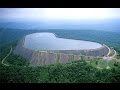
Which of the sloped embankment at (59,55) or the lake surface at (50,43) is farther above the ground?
the lake surface at (50,43)

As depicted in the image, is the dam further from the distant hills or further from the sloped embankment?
the distant hills

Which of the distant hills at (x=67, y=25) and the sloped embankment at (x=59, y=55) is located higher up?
the distant hills at (x=67, y=25)

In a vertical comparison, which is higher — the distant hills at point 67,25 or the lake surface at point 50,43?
the distant hills at point 67,25

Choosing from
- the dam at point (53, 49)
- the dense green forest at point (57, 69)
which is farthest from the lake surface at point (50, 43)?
the dense green forest at point (57, 69)

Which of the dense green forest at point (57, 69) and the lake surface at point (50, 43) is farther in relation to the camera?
the lake surface at point (50, 43)

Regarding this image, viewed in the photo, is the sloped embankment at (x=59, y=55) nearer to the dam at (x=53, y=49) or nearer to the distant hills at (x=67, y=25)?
the dam at (x=53, y=49)
